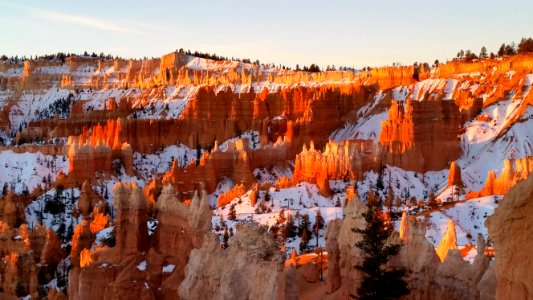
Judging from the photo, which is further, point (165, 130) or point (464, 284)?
point (165, 130)

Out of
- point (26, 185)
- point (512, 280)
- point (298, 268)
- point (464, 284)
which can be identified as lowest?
point (26, 185)

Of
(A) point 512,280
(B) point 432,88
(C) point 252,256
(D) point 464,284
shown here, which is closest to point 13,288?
(C) point 252,256

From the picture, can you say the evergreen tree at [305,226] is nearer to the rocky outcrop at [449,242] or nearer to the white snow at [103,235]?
the white snow at [103,235]

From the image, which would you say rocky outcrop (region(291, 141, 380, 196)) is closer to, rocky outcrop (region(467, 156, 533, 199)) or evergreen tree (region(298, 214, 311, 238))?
evergreen tree (region(298, 214, 311, 238))

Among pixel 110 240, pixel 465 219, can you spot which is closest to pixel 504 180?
pixel 465 219

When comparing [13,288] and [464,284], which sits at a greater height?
→ [464,284]

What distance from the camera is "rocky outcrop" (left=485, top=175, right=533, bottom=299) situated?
7.84 m

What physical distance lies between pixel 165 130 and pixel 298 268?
213 ft

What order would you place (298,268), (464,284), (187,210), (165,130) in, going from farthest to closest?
(165,130) < (187,210) < (298,268) < (464,284)

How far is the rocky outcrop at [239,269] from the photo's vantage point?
16438 millimetres

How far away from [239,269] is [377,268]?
3.41 metres

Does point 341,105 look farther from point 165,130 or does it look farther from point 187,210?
point 187,210

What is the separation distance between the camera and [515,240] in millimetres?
7996

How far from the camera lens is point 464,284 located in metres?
17.3
